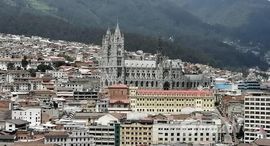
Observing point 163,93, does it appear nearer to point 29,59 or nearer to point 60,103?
point 60,103

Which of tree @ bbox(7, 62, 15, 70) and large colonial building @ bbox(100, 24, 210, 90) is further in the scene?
tree @ bbox(7, 62, 15, 70)

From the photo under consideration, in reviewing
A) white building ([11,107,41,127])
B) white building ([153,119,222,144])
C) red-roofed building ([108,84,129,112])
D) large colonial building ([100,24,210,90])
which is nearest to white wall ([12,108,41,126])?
white building ([11,107,41,127])

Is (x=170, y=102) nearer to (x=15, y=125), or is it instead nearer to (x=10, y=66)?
(x=15, y=125)

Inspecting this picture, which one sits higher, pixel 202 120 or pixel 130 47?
pixel 130 47

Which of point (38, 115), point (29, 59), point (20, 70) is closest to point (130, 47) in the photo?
point (29, 59)

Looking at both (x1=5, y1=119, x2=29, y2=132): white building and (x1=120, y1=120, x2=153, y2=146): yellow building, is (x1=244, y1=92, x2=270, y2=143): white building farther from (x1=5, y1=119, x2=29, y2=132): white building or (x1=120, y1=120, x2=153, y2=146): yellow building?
(x1=5, y1=119, x2=29, y2=132): white building

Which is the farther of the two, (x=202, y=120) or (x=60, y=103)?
(x=60, y=103)

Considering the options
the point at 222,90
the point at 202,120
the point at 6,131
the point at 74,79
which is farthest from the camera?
the point at 222,90
